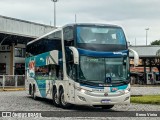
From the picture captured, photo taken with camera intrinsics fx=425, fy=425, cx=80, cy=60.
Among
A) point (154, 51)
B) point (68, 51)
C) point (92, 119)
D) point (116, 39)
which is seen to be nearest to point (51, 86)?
point (68, 51)

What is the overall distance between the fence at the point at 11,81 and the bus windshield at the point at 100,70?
904 inches

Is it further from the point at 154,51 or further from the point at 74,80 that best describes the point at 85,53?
the point at 154,51

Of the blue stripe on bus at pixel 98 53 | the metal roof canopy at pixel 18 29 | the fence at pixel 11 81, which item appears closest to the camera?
the blue stripe on bus at pixel 98 53

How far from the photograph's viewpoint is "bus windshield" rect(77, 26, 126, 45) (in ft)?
58.5

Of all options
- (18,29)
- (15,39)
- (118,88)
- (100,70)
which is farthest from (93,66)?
(15,39)

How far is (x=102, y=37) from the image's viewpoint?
18047 millimetres

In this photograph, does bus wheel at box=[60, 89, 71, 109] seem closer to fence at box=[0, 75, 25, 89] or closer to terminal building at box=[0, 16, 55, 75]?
terminal building at box=[0, 16, 55, 75]

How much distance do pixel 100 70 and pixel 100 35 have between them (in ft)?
5.21

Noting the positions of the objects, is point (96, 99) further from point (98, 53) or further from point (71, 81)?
point (98, 53)

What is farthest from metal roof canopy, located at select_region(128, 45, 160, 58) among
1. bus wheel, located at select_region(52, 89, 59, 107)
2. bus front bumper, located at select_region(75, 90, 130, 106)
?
bus front bumper, located at select_region(75, 90, 130, 106)

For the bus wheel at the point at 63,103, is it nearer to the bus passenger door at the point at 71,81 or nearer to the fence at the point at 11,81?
the bus passenger door at the point at 71,81

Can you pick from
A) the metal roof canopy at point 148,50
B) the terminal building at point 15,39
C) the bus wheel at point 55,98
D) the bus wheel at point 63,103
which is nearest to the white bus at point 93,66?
the bus wheel at point 63,103

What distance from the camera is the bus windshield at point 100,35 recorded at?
17844 mm

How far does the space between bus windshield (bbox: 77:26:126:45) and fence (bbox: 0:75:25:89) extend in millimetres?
22586
